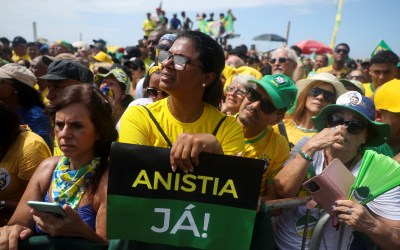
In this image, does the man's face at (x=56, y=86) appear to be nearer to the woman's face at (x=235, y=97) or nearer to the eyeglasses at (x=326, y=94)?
the woman's face at (x=235, y=97)

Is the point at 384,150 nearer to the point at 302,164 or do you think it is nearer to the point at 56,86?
the point at 302,164

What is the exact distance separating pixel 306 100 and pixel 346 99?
1248 mm

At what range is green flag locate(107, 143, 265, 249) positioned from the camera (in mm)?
1562

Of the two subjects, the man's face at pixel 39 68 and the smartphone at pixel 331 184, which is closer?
the smartphone at pixel 331 184

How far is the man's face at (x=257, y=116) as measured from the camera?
2766 mm

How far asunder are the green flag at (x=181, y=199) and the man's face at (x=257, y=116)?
1.23m

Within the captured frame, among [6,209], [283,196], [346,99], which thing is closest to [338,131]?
[346,99]

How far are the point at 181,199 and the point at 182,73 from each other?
0.72 metres

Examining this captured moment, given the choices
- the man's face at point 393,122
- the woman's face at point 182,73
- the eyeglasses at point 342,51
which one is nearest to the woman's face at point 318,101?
the man's face at point 393,122

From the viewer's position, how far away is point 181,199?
5.26 ft

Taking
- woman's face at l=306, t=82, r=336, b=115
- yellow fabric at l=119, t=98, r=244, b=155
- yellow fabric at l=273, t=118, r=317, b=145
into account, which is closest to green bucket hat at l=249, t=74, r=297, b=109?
yellow fabric at l=273, t=118, r=317, b=145

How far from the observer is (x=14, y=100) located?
3.65m

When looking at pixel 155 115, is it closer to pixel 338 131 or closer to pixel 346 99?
pixel 338 131

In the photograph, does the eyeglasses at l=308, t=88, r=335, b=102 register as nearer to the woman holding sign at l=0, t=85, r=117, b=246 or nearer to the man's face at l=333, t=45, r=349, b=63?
the woman holding sign at l=0, t=85, r=117, b=246
